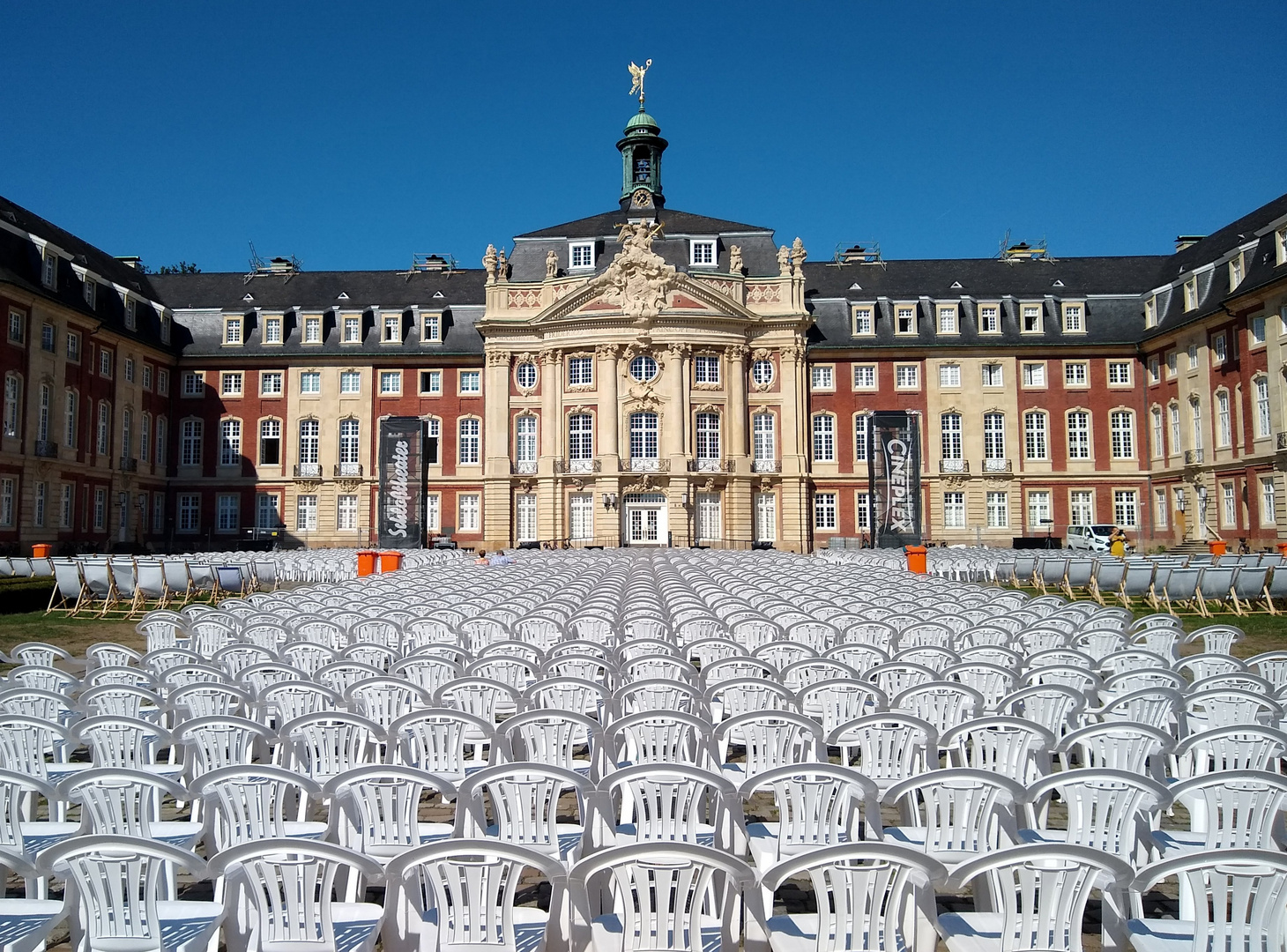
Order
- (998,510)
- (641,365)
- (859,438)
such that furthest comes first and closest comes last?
(859,438) → (998,510) → (641,365)

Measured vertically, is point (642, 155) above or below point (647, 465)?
above

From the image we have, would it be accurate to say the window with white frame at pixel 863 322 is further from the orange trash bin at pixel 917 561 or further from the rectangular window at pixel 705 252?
the orange trash bin at pixel 917 561

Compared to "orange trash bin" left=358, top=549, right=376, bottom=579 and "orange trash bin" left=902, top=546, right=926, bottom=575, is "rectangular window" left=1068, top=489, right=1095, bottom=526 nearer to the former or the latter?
"orange trash bin" left=902, top=546, right=926, bottom=575

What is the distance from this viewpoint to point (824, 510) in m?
46.7

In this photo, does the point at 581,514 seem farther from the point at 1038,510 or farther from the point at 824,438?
the point at 1038,510

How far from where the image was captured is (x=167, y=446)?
47.6 metres

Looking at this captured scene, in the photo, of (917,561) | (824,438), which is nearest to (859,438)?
(824,438)

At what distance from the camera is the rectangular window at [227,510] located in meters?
47.6

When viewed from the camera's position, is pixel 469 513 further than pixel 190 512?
No

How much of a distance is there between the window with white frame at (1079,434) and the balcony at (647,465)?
2006cm

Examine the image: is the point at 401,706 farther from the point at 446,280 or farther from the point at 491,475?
the point at 446,280

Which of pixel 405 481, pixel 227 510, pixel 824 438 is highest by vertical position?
pixel 824 438

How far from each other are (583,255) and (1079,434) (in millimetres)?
26290

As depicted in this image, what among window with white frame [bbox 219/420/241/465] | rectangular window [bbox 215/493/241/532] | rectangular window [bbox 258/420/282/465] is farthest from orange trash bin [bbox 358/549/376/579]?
window with white frame [bbox 219/420/241/465]
